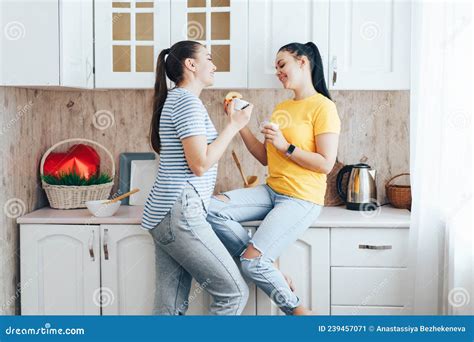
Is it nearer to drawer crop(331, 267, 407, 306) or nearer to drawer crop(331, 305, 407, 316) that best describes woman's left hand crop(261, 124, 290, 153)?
drawer crop(331, 267, 407, 306)

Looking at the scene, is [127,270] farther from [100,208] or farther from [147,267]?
[100,208]

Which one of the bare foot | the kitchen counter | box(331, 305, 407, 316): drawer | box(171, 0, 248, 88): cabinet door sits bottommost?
box(331, 305, 407, 316): drawer

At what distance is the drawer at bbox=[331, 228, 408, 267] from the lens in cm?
294

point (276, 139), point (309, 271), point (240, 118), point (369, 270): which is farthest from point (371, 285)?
point (240, 118)

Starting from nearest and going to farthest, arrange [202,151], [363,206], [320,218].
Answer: [202,151] < [320,218] < [363,206]

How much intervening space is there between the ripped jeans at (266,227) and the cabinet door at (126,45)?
2.08 ft

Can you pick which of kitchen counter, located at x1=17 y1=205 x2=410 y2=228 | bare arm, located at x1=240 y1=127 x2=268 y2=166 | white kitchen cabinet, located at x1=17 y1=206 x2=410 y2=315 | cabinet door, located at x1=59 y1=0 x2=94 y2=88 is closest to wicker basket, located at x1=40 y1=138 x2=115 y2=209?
kitchen counter, located at x1=17 y1=205 x2=410 y2=228

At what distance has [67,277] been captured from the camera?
9.91ft

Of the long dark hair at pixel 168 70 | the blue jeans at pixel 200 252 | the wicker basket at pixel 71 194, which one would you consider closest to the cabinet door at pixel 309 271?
the blue jeans at pixel 200 252

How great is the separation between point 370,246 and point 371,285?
0.52 ft

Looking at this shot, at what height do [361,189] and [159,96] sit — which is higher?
[159,96]

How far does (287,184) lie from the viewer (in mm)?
2877

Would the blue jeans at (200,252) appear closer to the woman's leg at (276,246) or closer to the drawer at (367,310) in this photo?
the woman's leg at (276,246)
